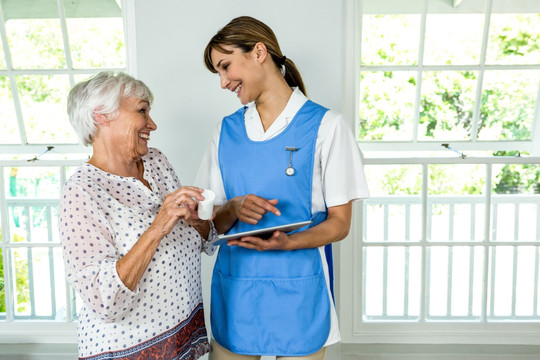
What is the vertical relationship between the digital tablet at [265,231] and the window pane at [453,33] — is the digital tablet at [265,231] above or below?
below

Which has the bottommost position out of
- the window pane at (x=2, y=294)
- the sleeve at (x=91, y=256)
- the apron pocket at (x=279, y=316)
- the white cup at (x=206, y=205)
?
the window pane at (x=2, y=294)

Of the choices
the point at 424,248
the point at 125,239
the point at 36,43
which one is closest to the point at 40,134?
the point at 36,43

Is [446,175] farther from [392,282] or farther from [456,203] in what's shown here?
[392,282]

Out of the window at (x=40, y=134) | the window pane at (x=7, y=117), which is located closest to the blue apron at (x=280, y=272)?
the window at (x=40, y=134)

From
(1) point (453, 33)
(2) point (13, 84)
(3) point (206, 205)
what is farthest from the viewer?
(2) point (13, 84)

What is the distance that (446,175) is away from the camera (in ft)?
9.56

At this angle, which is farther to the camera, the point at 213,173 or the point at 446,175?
the point at 446,175

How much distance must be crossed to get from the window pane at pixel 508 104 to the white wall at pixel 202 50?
943 millimetres

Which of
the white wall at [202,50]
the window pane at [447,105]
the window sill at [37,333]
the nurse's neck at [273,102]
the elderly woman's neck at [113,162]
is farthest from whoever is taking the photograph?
the window sill at [37,333]

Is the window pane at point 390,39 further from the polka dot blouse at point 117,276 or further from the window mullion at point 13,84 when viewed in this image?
the window mullion at point 13,84

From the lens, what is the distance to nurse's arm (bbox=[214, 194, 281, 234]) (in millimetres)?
1574

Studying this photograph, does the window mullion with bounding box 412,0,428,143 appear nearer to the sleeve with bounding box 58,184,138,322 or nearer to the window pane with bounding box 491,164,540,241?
the window pane with bounding box 491,164,540,241

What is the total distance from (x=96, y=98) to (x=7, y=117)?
1722 millimetres

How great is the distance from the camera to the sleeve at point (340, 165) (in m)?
1.64
